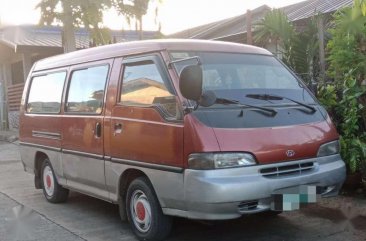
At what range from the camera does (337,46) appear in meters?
5.96

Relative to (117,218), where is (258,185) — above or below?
above

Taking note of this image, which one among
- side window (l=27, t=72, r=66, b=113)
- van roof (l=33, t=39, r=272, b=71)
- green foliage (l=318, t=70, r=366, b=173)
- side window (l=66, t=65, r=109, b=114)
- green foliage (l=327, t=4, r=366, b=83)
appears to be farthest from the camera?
side window (l=27, t=72, r=66, b=113)

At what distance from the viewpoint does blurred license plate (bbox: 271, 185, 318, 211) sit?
14.0ft

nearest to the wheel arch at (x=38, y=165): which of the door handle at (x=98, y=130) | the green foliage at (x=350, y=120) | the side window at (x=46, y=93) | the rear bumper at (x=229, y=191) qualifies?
the side window at (x=46, y=93)

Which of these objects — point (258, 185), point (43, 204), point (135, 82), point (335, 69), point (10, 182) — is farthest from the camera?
point (10, 182)

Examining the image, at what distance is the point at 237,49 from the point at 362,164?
2.03 m

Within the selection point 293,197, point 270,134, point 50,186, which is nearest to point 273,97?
point 270,134

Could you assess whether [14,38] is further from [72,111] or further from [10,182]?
[72,111]

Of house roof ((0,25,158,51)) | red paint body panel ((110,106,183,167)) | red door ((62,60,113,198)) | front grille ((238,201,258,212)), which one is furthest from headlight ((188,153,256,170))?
house roof ((0,25,158,51))

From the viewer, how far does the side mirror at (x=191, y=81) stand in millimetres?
4191

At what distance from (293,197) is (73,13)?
8.37 m

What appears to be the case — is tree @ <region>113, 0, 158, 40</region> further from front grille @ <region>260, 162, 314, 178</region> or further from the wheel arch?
front grille @ <region>260, 162, 314, 178</region>

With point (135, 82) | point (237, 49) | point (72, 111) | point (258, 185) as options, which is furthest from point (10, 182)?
point (258, 185)

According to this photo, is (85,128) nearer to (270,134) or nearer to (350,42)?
(270,134)
